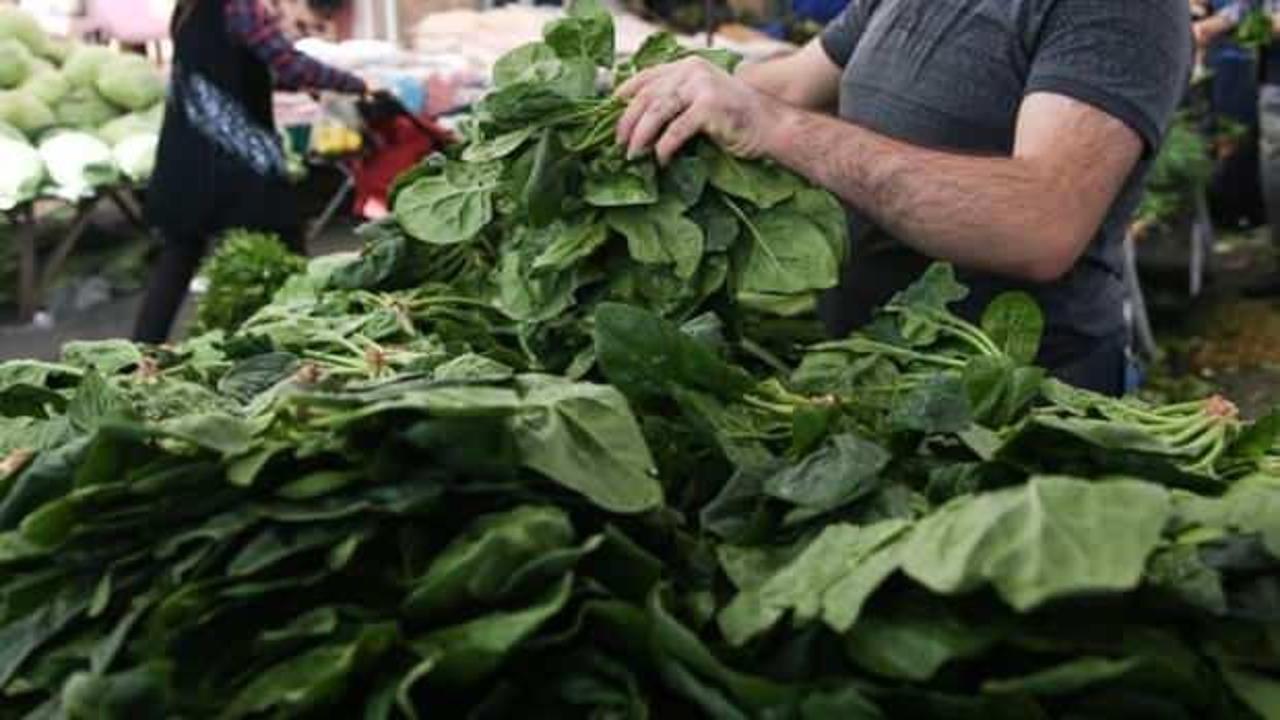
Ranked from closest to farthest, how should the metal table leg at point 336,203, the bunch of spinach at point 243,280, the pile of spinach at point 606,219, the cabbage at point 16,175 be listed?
the pile of spinach at point 606,219 → the bunch of spinach at point 243,280 → the cabbage at point 16,175 → the metal table leg at point 336,203

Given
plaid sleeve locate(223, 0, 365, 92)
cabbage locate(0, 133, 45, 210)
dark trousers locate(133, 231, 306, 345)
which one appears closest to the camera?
plaid sleeve locate(223, 0, 365, 92)

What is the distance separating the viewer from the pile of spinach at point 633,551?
1117 mm

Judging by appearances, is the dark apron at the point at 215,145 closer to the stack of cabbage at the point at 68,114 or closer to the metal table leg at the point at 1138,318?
the stack of cabbage at the point at 68,114

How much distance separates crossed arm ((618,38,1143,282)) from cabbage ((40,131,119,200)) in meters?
4.56

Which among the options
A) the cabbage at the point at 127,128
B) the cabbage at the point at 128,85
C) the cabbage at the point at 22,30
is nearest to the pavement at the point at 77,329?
the cabbage at the point at 127,128

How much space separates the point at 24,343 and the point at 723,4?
5.00 metres

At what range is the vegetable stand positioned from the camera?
6.24 m

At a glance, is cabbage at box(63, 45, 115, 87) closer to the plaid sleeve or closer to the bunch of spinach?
the plaid sleeve

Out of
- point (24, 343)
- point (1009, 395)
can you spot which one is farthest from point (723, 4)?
point (1009, 395)

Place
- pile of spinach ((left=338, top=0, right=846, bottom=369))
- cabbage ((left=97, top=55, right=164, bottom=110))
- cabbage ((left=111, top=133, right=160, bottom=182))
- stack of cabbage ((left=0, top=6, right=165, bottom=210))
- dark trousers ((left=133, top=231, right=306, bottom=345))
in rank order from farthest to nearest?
cabbage ((left=97, top=55, right=164, bottom=110)) < cabbage ((left=111, top=133, right=160, bottom=182)) < stack of cabbage ((left=0, top=6, right=165, bottom=210)) < dark trousers ((left=133, top=231, right=306, bottom=345)) < pile of spinach ((left=338, top=0, right=846, bottom=369))

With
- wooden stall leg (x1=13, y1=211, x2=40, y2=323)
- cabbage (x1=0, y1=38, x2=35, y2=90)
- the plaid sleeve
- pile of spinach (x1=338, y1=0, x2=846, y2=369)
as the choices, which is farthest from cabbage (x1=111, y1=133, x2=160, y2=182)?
pile of spinach (x1=338, y1=0, x2=846, y2=369)

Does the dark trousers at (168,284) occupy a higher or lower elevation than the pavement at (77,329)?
higher

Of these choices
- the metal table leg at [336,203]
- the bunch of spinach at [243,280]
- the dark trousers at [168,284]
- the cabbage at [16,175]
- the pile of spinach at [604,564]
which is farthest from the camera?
the metal table leg at [336,203]

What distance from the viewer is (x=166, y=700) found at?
44.6 inches
